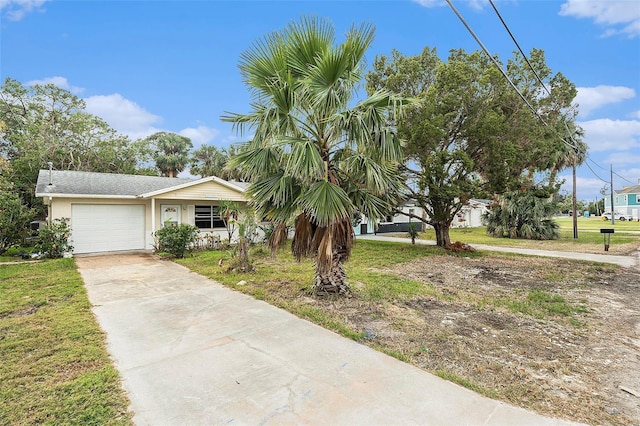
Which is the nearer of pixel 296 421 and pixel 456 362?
pixel 296 421

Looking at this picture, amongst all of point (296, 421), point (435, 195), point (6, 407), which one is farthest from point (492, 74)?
point (6, 407)

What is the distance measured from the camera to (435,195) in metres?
11.7

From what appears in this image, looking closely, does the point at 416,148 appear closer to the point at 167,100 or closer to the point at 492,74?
the point at 492,74

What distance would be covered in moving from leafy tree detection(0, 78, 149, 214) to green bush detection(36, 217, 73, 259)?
969 centimetres

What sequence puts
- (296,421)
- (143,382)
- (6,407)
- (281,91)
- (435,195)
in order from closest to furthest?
(296,421)
(6,407)
(143,382)
(281,91)
(435,195)

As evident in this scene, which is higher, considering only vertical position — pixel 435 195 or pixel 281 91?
pixel 281 91

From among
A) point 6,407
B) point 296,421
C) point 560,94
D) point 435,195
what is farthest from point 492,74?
point 6,407

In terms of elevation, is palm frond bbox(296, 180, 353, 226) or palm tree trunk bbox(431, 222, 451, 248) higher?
palm frond bbox(296, 180, 353, 226)

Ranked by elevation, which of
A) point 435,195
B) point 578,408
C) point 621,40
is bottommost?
point 578,408

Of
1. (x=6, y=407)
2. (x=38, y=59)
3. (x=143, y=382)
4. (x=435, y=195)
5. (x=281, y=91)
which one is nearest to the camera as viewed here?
(x=6, y=407)

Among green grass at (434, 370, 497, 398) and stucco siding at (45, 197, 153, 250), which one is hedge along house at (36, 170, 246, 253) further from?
green grass at (434, 370, 497, 398)

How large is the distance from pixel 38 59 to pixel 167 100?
21.5ft

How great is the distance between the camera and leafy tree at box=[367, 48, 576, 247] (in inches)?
431

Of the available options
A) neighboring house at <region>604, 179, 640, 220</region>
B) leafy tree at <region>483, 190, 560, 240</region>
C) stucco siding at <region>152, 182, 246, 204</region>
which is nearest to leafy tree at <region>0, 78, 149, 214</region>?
stucco siding at <region>152, 182, 246, 204</region>
